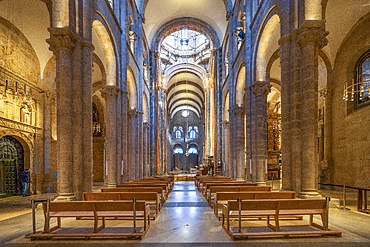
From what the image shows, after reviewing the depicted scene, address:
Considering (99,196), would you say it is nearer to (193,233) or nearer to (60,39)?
(193,233)

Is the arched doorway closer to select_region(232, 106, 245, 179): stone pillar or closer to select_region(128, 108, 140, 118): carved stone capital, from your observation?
select_region(128, 108, 140, 118): carved stone capital

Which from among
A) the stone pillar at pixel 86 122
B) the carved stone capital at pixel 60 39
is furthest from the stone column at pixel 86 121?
the carved stone capital at pixel 60 39

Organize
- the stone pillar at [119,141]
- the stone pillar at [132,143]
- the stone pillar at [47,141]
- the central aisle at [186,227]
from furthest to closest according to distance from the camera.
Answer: the stone pillar at [132,143], the stone pillar at [47,141], the stone pillar at [119,141], the central aisle at [186,227]

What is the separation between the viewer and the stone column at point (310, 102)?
10.5 metres

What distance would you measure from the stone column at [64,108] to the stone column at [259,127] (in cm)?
1054

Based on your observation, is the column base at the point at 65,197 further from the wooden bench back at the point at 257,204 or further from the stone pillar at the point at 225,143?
the stone pillar at the point at 225,143

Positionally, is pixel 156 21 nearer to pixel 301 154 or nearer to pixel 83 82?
pixel 83 82

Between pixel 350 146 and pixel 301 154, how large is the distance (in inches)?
295

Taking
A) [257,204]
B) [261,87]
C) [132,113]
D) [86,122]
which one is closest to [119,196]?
[86,122]

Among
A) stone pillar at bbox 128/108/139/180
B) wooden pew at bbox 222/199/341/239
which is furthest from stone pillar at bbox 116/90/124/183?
wooden pew at bbox 222/199/341/239

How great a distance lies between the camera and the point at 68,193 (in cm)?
1057

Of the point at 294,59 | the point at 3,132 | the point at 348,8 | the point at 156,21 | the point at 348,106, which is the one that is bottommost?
the point at 3,132

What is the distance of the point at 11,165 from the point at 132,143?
801cm

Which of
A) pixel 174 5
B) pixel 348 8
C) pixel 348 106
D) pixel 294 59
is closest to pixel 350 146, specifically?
pixel 348 106
